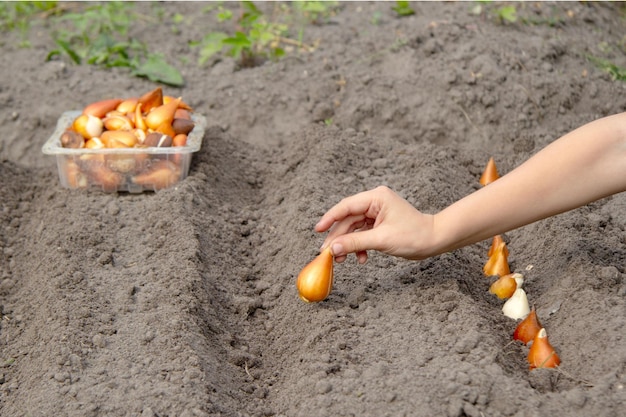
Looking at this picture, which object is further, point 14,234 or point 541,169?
point 14,234

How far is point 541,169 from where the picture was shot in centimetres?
251

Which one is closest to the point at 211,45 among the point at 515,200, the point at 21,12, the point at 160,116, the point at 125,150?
the point at 160,116

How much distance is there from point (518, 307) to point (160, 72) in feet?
9.23

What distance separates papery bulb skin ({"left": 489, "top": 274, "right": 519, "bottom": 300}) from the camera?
9.96 feet

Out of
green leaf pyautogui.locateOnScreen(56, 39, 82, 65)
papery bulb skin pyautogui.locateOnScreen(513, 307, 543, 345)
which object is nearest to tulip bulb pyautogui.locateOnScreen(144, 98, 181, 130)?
green leaf pyautogui.locateOnScreen(56, 39, 82, 65)

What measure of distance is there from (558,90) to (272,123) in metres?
1.49

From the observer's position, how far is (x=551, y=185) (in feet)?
8.23

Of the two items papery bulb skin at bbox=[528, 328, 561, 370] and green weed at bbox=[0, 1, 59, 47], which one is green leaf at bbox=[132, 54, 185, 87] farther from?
papery bulb skin at bbox=[528, 328, 561, 370]

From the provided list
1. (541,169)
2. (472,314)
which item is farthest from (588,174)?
(472,314)

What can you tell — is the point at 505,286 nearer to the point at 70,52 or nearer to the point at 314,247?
the point at 314,247

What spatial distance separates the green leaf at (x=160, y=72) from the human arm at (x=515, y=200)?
2493mm

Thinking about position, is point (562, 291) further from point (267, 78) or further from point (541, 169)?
point (267, 78)

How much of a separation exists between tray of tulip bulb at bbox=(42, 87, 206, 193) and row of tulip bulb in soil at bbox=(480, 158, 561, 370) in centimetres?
142

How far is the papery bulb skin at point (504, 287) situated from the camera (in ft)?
9.96
